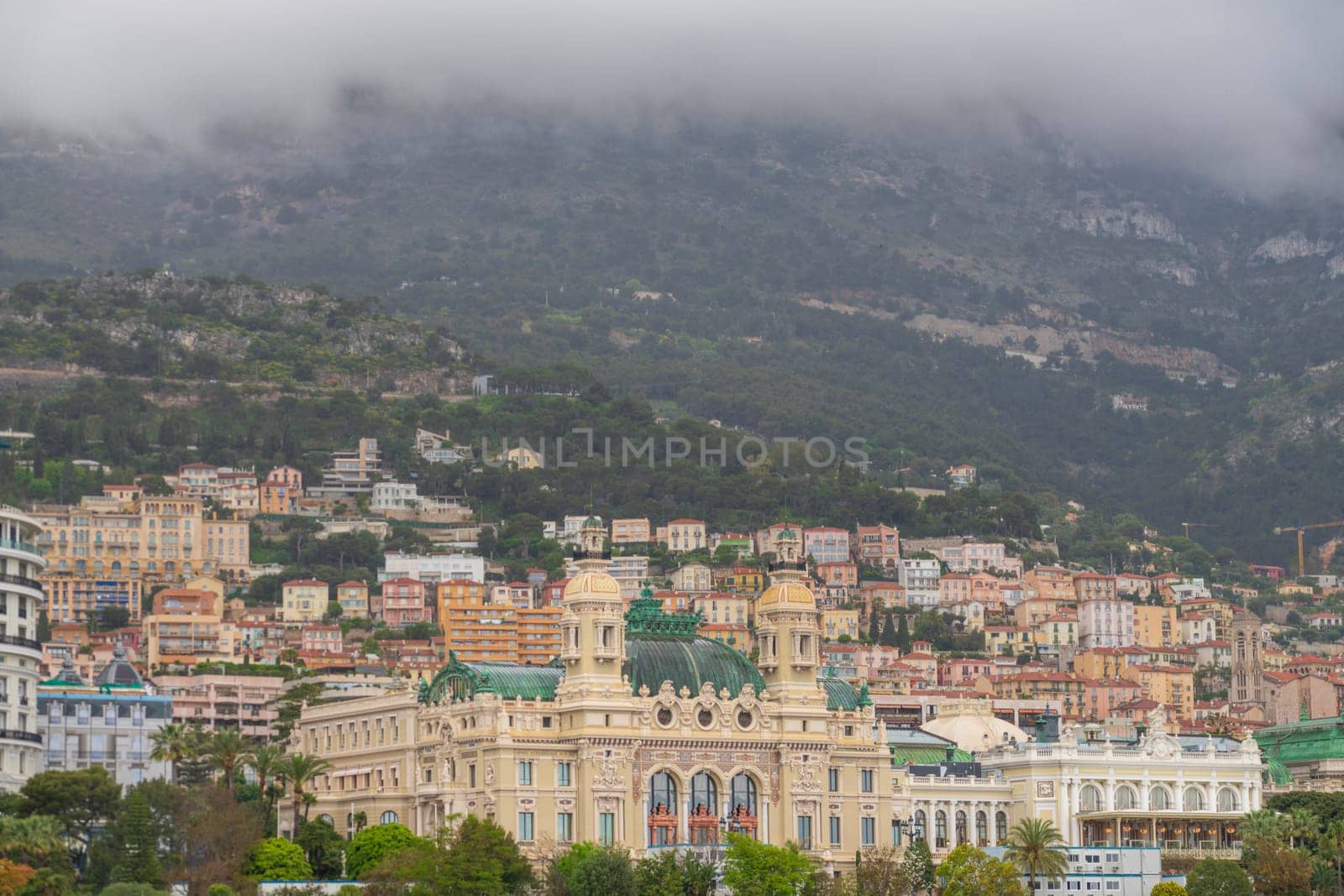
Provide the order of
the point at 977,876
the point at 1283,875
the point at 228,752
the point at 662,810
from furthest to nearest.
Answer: the point at 1283,875 < the point at 228,752 < the point at 662,810 < the point at 977,876

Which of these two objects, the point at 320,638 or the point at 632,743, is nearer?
→ the point at 632,743

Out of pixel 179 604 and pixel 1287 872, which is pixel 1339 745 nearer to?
pixel 1287 872

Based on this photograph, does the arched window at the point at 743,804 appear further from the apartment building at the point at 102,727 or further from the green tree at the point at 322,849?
the apartment building at the point at 102,727

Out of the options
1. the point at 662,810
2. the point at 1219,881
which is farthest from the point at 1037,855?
the point at 662,810

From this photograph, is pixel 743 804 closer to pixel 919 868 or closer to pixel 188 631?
pixel 919 868

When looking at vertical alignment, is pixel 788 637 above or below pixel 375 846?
above
